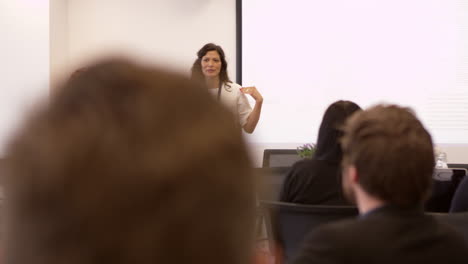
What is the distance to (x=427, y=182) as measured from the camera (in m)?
1.49

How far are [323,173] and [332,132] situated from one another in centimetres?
18

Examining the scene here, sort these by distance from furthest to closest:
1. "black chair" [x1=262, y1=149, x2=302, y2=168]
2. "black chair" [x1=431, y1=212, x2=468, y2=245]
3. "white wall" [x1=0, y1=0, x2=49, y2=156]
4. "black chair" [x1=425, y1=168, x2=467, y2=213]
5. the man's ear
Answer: "white wall" [x1=0, y1=0, x2=49, y2=156] < "black chair" [x1=262, y1=149, x2=302, y2=168] < "black chair" [x1=425, y1=168, x2=467, y2=213] < "black chair" [x1=431, y1=212, x2=468, y2=245] < the man's ear

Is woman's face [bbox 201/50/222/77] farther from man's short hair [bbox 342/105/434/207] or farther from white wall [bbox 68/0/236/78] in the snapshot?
man's short hair [bbox 342/105/434/207]

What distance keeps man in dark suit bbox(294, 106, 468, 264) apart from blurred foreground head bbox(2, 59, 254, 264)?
3.24 ft

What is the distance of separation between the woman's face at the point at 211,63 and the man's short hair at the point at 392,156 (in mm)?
2511

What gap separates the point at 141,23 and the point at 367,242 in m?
4.80

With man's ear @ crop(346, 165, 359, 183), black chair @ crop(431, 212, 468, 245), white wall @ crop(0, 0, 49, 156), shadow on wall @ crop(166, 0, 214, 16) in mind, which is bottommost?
black chair @ crop(431, 212, 468, 245)

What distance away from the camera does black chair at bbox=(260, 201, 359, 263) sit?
2.27 metres

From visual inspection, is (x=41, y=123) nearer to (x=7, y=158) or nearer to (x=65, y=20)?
(x=7, y=158)

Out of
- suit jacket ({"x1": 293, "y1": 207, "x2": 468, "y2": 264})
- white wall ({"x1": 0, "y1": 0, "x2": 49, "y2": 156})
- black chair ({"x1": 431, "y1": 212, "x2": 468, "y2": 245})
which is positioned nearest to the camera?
suit jacket ({"x1": 293, "y1": 207, "x2": 468, "y2": 264})

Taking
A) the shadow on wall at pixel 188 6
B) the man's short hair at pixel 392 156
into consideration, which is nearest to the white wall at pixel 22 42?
the shadow on wall at pixel 188 6

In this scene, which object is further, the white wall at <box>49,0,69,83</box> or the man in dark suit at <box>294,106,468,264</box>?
the white wall at <box>49,0,69,83</box>

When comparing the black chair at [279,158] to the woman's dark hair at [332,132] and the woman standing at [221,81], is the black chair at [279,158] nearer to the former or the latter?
the woman standing at [221,81]

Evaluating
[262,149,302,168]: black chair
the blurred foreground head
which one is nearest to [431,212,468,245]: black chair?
the blurred foreground head
